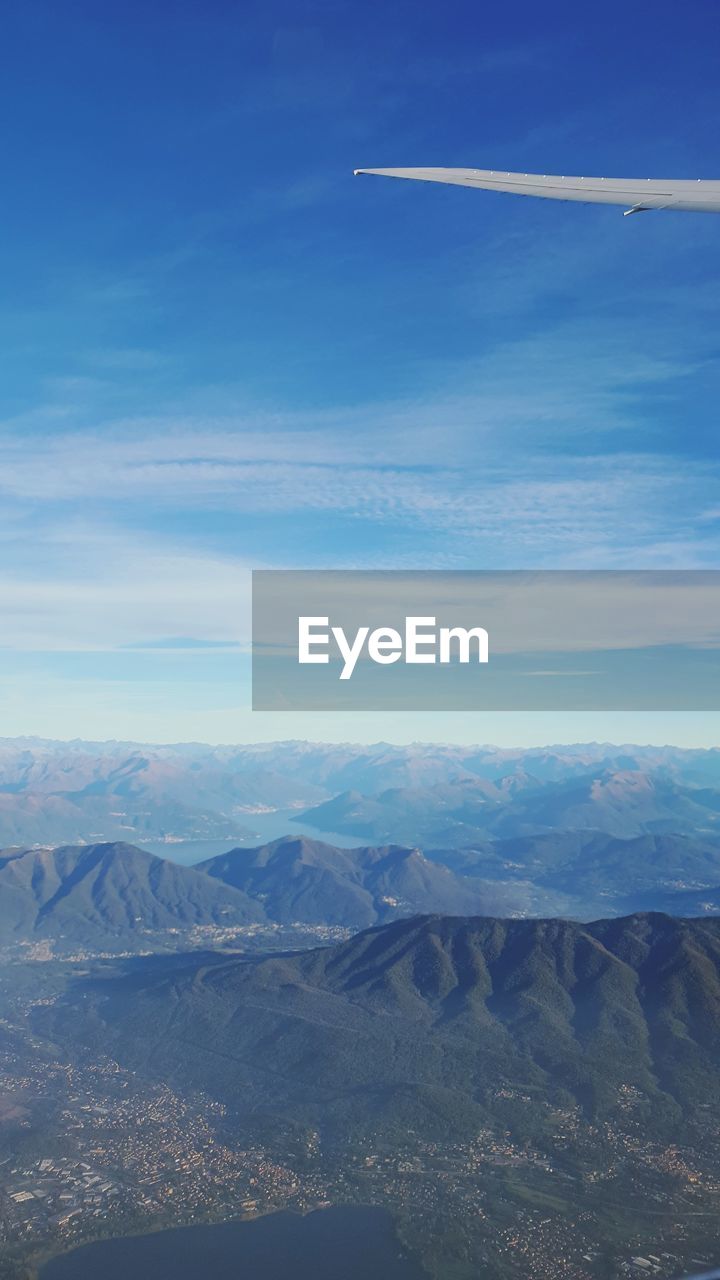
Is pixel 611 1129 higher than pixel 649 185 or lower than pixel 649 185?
lower

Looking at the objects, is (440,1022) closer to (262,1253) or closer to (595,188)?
(262,1253)

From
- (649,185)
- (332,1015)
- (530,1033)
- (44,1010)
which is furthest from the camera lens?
(44,1010)

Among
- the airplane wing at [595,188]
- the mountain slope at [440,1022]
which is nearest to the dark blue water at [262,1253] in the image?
the mountain slope at [440,1022]

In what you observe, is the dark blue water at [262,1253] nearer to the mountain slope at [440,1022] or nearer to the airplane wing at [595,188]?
the mountain slope at [440,1022]

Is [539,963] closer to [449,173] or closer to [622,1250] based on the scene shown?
[622,1250]

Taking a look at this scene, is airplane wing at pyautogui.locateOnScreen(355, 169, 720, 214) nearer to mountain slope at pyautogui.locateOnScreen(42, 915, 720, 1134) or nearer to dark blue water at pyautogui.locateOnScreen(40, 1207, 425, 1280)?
dark blue water at pyautogui.locateOnScreen(40, 1207, 425, 1280)

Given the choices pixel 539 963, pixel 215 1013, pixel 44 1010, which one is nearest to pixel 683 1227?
pixel 539 963
